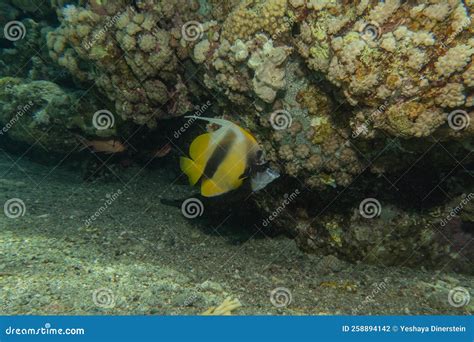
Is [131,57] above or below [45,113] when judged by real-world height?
above

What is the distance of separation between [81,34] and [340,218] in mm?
4004

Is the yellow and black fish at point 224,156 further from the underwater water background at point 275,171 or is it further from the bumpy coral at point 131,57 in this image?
the bumpy coral at point 131,57

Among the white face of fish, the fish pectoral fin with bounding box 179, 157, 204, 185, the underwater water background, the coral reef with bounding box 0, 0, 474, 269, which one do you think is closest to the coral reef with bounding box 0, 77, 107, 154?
the underwater water background

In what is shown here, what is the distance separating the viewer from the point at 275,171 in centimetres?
395

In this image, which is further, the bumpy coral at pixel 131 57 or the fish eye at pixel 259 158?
the bumpy coral at pixel 131 57

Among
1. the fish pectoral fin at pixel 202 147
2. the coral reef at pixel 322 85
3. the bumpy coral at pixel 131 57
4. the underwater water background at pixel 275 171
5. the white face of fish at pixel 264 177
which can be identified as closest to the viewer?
the coral reef at pixel 322 85

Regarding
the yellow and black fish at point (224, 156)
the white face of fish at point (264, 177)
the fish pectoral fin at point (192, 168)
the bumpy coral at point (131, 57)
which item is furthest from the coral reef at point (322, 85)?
the fish pectoral fin at point (192, 168)

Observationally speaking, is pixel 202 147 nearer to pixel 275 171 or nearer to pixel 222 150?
pixel 222 150

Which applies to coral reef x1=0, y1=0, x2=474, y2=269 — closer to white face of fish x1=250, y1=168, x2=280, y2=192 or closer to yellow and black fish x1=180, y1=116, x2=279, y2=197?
white face of fish x1=250, y1=168, x2=280, y2=192

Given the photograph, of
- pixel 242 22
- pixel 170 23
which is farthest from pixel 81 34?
pixel 242 22

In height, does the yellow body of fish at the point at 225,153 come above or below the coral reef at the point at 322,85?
below

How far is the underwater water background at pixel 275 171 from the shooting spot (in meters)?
2.89

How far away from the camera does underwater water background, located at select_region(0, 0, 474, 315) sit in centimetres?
289

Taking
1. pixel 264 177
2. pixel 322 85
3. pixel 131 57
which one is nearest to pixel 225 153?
pixel 264 177
